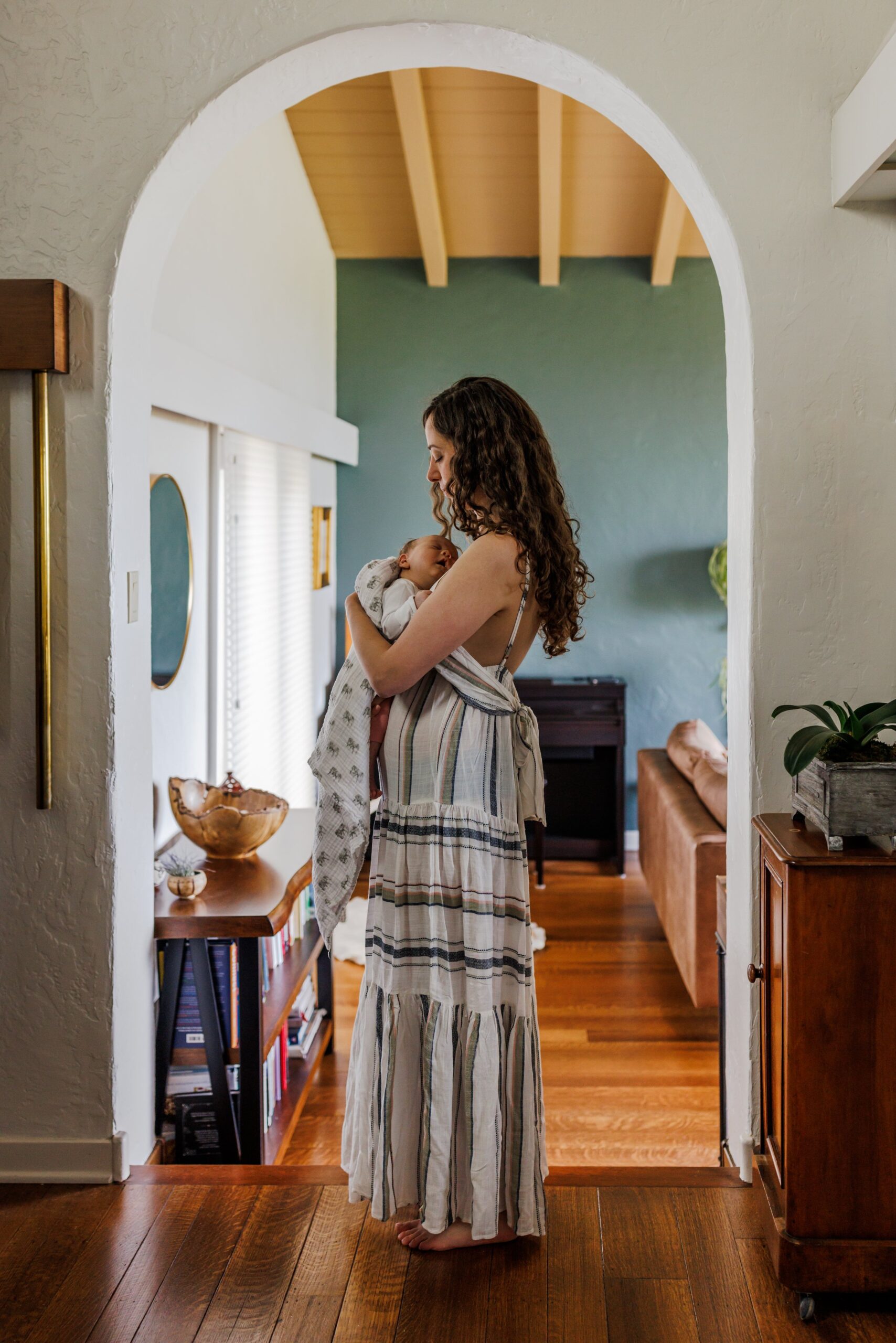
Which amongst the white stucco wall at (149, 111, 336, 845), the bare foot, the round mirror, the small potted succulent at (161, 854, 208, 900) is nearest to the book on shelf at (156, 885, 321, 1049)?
the small potted succulent at (161, 854, 208, 900)


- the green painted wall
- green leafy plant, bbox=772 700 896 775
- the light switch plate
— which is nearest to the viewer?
green leafy plant, bbox=772 700 896 775

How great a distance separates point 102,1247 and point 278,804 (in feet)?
4.12

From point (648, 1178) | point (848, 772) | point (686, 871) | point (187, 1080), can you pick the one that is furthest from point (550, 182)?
point (648, 1178)

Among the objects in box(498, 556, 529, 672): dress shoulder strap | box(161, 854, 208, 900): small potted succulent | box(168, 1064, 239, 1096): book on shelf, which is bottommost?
box(168, 1064, 239, 1096): book on shelf

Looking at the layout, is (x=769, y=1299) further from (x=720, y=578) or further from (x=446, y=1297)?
(x=720, y=578)

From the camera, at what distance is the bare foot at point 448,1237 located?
79.1 inches

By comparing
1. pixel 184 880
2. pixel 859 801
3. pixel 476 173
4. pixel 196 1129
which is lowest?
pixel 196 1129

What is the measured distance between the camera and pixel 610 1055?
3.78m

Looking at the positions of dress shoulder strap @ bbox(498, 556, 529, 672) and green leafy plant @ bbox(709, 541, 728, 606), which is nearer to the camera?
dress shoulder strap @ bbox(498, 556, 529, 672)

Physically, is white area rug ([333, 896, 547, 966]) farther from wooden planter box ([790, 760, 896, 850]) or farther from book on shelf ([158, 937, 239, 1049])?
wooden planter box ([790, 760, 896, 850])

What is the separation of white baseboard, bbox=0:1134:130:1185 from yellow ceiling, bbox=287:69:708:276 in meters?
4.30

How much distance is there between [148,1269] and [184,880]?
874 millimetres

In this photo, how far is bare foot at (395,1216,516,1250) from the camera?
2010 millimetres

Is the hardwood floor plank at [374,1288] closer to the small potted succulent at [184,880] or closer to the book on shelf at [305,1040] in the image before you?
the small potted succulent at [184,880]
